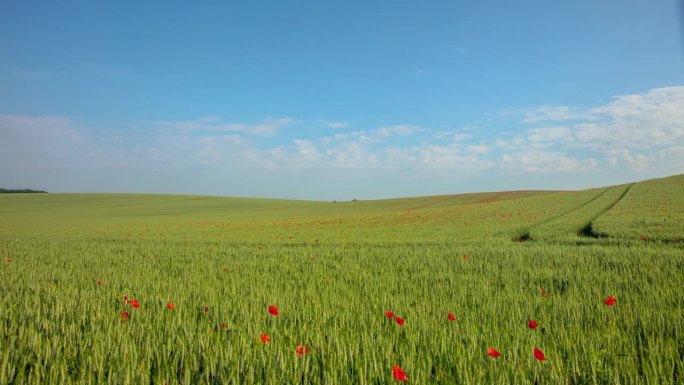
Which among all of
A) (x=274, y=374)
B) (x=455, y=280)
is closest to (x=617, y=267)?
(x=455, y=280)

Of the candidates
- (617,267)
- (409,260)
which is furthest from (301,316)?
(617,267)

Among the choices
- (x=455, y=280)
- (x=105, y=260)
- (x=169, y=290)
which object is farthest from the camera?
(x=105, y=260)

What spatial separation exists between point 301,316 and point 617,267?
23.3ft

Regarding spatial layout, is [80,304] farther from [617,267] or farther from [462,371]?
[617,267]

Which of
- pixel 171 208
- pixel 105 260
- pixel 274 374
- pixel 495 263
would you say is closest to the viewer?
pixel 274 374

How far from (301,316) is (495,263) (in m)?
5.95

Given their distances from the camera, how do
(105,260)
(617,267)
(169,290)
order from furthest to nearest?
(105,260) → (617,267) → (169,290)

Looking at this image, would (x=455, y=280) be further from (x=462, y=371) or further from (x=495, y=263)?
(x=462, y=371)

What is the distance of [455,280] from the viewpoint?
6.86 meters

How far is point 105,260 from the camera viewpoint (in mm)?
10477

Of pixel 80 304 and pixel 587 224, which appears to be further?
pixel 587 224

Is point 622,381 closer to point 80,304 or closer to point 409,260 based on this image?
point 80,304

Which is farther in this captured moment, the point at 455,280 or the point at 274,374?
the point at 455,280

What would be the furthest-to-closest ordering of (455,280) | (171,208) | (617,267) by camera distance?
1. (171,208)
2. (617,267)
3. (455,280)
